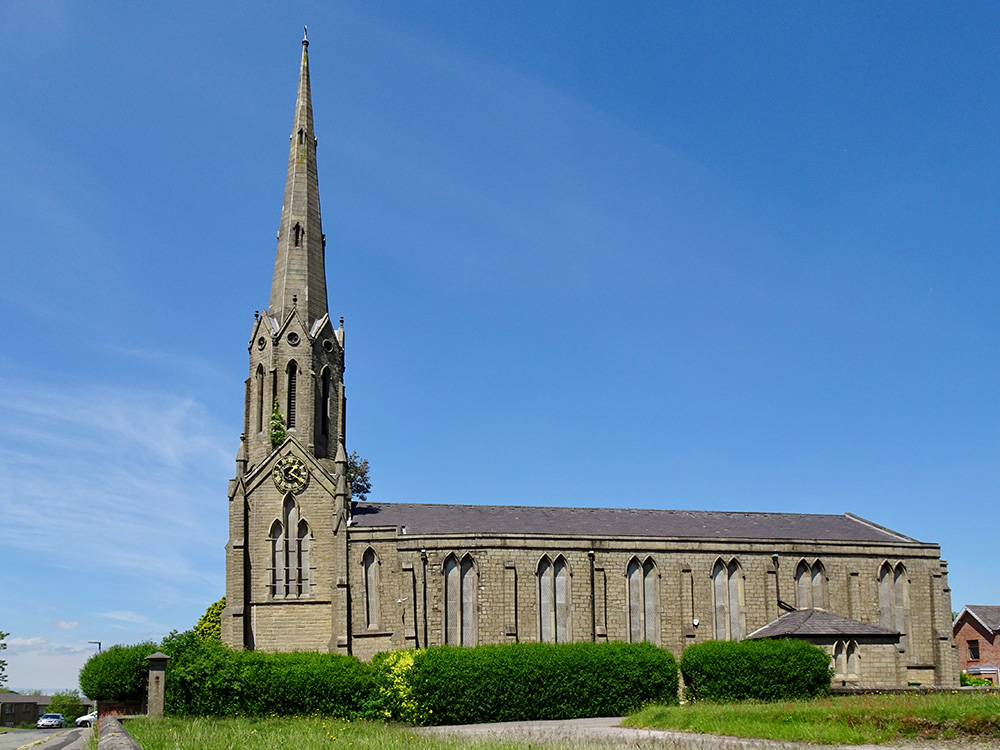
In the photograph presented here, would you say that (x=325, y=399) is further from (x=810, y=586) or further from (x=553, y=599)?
(x=810, y=586)

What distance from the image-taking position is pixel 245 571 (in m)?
46.8

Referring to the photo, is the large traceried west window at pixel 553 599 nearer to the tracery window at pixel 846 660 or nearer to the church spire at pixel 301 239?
the tracery window at pixel 846 660

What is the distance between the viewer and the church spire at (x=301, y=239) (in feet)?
174

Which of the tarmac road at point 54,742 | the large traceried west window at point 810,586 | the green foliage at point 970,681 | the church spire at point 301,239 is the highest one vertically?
the church spire at point 301,239

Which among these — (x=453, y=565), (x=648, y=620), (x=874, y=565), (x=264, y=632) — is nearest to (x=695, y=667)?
(x=648, y=620)

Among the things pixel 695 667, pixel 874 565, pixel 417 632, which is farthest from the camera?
pixel 874 565

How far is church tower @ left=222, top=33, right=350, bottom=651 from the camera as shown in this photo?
153 ft

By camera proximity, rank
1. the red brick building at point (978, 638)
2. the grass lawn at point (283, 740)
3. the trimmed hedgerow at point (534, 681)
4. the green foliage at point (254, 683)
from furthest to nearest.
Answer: the red brick building at point (978, 638), the trimmed hedgerow at point (534, 681), the green foliage at point (254, 683), the grass lawn at point (283, 740)

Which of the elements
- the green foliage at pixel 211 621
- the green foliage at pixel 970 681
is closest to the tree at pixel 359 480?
the green foliage at pixel 211 621

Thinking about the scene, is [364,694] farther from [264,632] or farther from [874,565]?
[874,565]

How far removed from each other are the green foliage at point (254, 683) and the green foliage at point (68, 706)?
6704 centimetres

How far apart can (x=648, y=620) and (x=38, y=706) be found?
87286 millimetres

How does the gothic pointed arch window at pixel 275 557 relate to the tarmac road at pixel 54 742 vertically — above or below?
above

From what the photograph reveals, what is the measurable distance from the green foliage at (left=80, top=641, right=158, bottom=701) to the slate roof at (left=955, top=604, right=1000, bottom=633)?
52.8 metres
